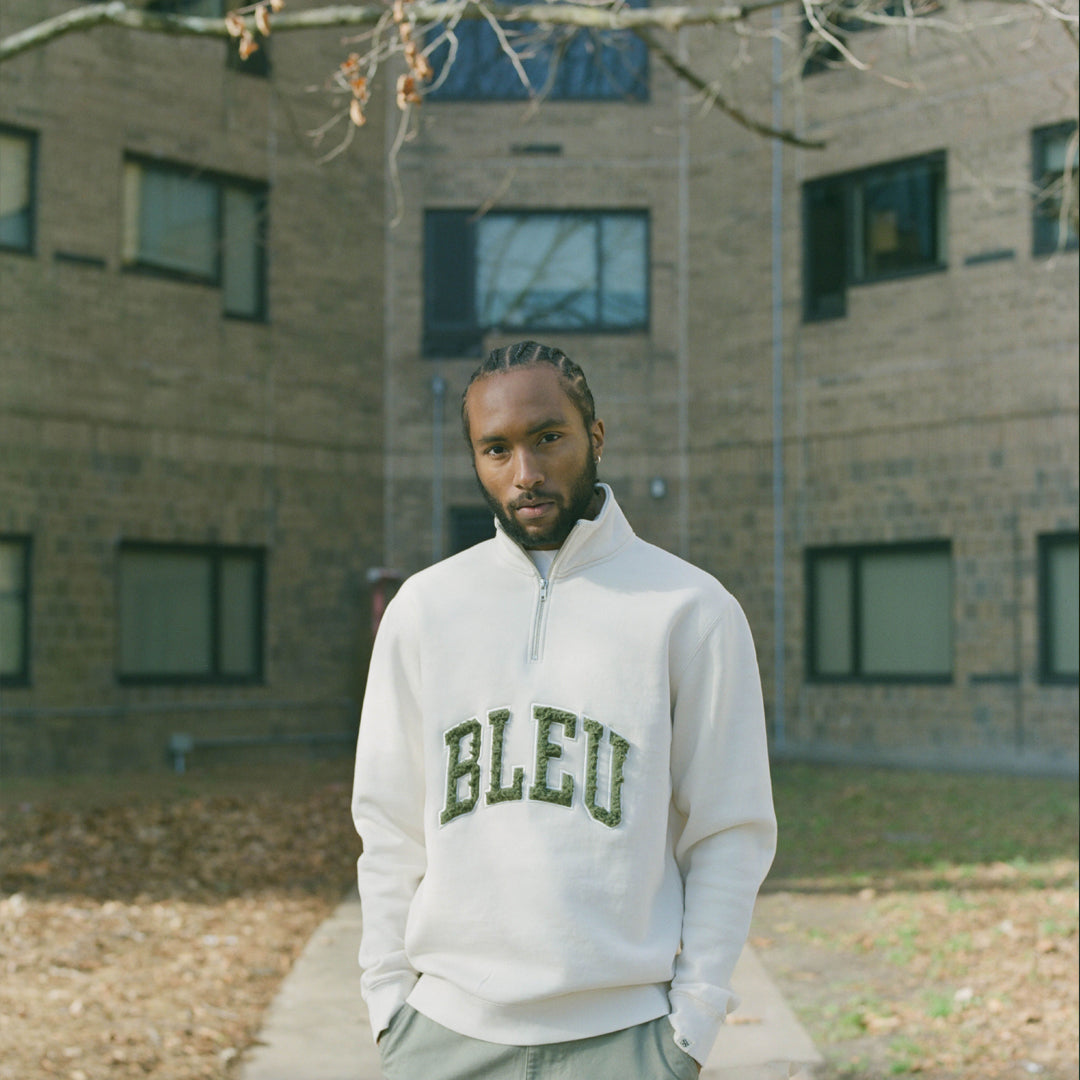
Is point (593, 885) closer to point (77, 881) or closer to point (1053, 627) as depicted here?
point (77, 881)

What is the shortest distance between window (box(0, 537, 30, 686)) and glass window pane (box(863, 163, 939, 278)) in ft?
29.9

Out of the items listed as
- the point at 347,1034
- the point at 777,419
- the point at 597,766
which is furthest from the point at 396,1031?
the point at 777,419

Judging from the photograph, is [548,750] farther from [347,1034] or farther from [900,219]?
[900,219]

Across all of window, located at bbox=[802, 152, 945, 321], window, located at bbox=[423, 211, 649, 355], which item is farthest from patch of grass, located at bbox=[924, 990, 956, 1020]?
window, located at bbox=[423, 211, 649, 355]

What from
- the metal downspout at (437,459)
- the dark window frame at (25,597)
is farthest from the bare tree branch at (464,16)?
the metal downspout at (437,459)

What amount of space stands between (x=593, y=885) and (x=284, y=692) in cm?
1390

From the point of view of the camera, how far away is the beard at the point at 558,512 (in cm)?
243

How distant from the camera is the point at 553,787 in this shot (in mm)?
2312

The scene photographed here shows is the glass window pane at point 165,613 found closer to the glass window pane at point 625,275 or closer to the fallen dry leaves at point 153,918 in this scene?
the fallen dry leaves at point 153,918

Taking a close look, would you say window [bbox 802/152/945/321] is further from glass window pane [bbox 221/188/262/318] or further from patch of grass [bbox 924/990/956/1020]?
patch of grass [bbox 924/990/956/1020]

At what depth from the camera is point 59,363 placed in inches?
554

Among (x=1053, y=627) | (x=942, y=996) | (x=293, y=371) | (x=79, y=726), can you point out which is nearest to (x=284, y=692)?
(x=79, y=726)

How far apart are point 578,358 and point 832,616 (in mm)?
4299

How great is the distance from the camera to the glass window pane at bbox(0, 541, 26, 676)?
539 inches
